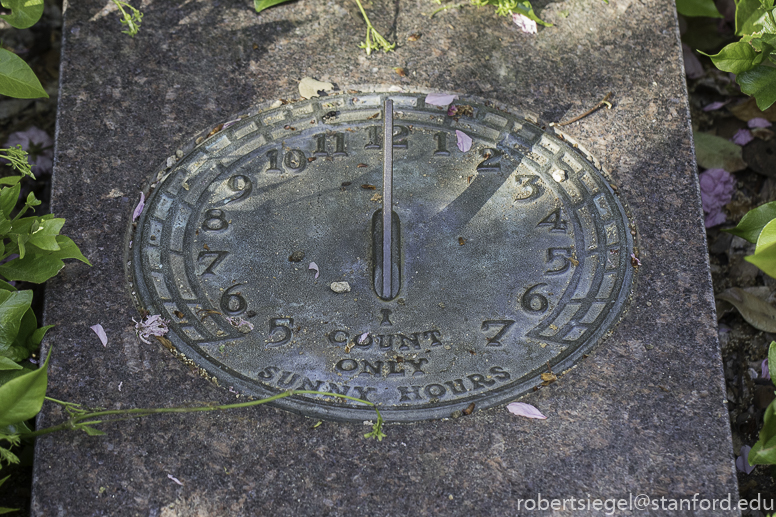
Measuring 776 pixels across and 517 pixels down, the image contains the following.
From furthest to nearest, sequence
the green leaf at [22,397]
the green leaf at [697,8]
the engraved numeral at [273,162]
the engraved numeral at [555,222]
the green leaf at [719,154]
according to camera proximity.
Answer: the green leaf at [719,154] < the green leaf at [697,8] < the engraved numeral at [273,162] < the engraved numeral at [555,222] < the green leaf at [22,397]

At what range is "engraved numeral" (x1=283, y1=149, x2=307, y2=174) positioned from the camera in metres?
2.13

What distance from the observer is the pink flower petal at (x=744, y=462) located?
198 centimetres

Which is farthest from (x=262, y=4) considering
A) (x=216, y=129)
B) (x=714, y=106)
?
(x=714, y=106)

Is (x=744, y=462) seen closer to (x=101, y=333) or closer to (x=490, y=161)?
(x=490, y=161)

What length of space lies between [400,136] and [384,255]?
51 cm

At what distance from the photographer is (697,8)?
255 cm

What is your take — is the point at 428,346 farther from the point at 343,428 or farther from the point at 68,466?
the point at 68,466

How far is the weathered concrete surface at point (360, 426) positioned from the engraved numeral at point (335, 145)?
202mm

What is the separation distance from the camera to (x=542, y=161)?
213cm

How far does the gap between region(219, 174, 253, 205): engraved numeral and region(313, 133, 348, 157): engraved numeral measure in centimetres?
24

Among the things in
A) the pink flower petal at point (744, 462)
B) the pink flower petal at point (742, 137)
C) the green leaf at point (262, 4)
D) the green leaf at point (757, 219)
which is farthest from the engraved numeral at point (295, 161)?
the pink flower petal at point (742, 137)

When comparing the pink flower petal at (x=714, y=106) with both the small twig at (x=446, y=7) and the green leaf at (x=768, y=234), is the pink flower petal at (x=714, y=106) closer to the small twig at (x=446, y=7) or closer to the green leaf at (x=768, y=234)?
the small twig at (x=446, y=7)

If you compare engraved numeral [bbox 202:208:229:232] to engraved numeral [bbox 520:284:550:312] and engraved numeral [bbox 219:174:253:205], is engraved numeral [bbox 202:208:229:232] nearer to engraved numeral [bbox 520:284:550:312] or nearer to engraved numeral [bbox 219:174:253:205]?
engraved numeral [bbox 219:174:253:205]

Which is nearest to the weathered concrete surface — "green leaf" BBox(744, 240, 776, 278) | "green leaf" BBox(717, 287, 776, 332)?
"green leaf" BBox(744, 240, 776, 278)
